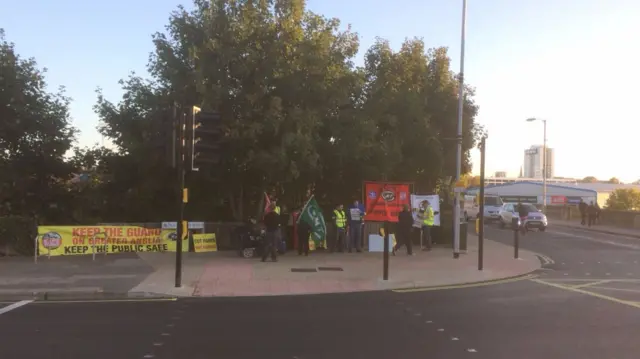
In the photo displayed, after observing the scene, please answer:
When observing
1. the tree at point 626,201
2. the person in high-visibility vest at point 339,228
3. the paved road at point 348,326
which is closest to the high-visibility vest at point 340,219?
the person in high-visibility vest at point 339,228

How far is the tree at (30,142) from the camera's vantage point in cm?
2027

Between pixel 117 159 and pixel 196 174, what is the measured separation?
3332 mm

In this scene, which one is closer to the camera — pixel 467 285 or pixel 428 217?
pixel 467 285

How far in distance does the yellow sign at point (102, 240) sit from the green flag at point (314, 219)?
391 cm

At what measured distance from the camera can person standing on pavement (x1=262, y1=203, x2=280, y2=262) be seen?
51.7 ft

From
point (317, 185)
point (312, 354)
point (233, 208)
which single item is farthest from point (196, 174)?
point (312, 354)

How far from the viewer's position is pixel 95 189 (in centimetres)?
2108

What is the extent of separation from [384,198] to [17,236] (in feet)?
36.2

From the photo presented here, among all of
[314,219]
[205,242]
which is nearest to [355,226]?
[314,219]

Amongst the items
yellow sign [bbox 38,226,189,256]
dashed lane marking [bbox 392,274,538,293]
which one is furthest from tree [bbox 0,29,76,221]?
dashed lane marking [bbox 392,274,538,293]

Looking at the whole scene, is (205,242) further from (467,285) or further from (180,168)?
(467,285)

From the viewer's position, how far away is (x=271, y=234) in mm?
16188

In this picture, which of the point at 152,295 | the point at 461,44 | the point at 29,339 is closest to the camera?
the point at 29,339

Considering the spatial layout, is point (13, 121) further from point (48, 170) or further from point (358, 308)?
point (358, 308)
